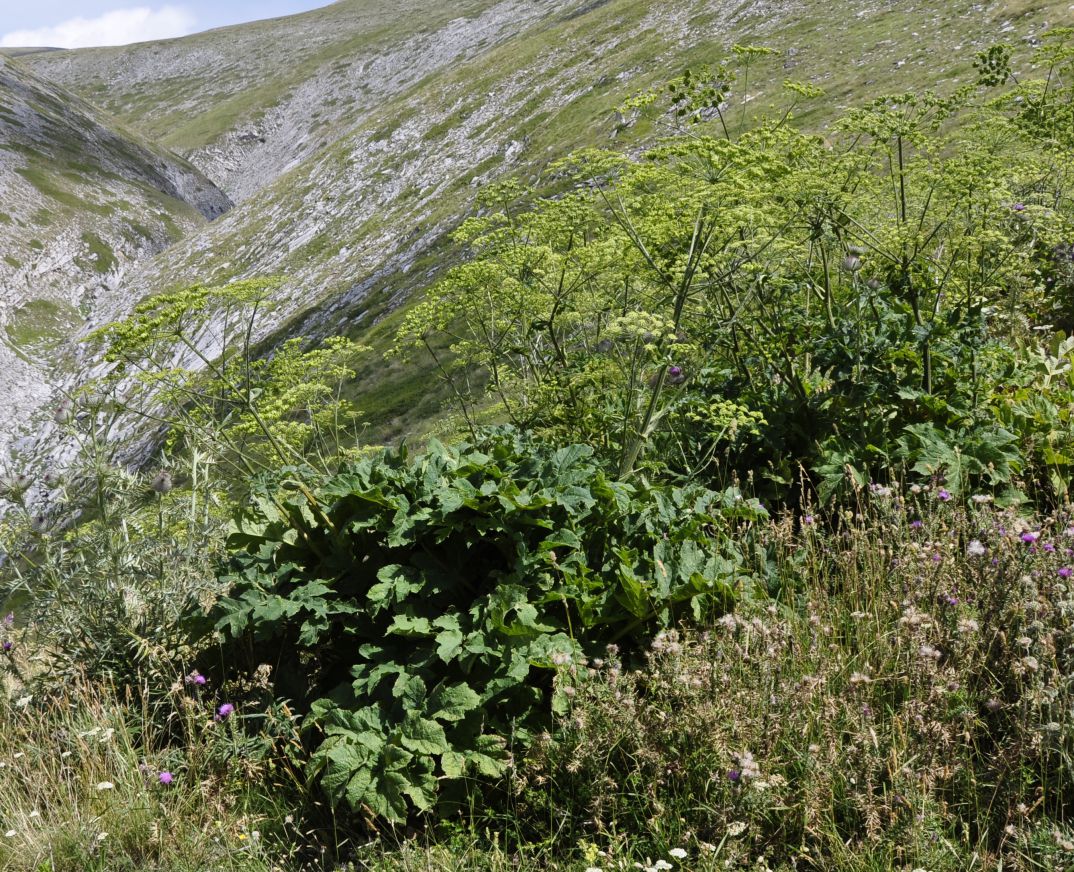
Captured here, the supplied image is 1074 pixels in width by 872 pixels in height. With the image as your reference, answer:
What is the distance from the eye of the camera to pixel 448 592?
14.6 ft

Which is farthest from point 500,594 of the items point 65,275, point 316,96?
point 316,96

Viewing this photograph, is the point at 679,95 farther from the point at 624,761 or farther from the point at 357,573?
the point at 624,761

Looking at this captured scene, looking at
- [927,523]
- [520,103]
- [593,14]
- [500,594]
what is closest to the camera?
[500,594]

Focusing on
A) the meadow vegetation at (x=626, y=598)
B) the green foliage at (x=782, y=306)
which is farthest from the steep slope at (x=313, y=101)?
the meadow vegetation at (x=626, y=598)

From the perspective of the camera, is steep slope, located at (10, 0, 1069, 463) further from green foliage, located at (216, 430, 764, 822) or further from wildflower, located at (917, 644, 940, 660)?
wildflower, located at (917, 644, 940, 660)

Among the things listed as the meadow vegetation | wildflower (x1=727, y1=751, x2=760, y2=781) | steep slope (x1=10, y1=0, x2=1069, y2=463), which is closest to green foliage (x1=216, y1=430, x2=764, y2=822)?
the meadow vegetation

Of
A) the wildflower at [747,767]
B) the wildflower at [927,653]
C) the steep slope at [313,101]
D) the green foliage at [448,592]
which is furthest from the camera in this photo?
the steep slope at [313,101]

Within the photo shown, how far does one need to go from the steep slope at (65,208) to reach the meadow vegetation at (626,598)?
305 feet

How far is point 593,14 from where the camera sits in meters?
93.0

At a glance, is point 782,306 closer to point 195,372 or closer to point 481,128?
point 195,372

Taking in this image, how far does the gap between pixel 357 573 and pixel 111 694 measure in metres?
1.64

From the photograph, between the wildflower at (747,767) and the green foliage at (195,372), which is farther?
the green foliage at (195,372)

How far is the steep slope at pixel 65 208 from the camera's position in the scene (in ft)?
347

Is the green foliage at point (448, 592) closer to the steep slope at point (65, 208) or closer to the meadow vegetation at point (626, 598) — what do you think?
the meadow vegetation at point (626, 598)
